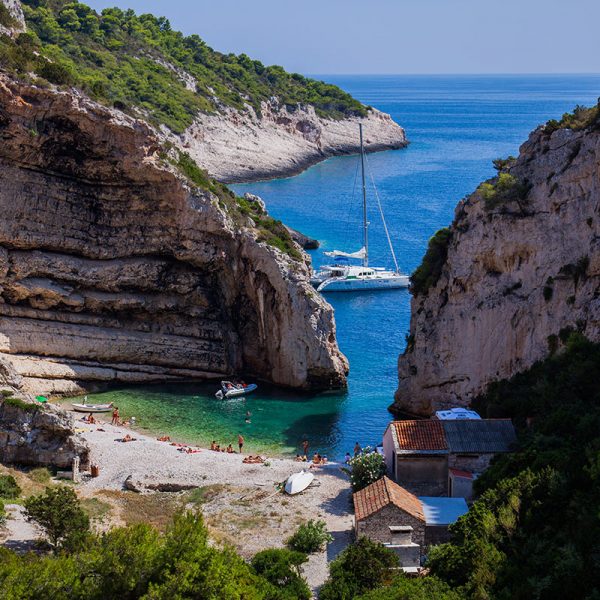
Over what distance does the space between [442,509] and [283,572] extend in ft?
22.2

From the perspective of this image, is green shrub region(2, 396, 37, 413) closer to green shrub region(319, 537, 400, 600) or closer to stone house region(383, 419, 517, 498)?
stone house region(383, 419, 517, 498)

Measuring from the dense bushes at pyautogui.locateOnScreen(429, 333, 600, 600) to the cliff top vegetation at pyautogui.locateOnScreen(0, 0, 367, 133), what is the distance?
161ft

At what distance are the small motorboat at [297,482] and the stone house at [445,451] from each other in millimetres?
2759

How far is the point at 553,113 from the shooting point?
7500 inches

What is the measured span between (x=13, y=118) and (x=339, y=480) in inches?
874

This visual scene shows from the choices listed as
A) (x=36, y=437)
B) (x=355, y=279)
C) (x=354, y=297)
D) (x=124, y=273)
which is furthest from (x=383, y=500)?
(x=355, y=279)

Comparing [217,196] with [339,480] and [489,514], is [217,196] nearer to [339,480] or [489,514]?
[339,480]

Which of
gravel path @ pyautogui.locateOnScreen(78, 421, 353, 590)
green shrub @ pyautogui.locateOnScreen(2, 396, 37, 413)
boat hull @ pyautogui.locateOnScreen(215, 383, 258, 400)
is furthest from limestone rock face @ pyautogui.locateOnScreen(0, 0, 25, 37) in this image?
green shrub @ pyautogui.locateOnScreen(2, 396, 37, 413)

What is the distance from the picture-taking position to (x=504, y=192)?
4022cm

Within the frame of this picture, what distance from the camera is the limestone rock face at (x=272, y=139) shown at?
11188 cm

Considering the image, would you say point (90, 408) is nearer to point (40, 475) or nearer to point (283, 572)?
point (40, 475)

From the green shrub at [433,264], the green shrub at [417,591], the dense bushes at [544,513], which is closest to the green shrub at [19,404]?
the dense bushes at [544,513]

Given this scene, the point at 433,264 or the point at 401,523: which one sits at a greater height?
the point at 433,264

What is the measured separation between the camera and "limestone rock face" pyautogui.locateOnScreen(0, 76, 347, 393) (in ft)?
147
